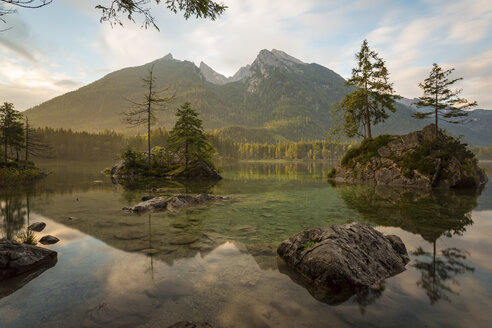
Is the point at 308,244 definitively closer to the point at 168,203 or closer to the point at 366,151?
the point at 168,203

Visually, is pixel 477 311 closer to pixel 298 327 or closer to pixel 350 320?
pixel 350 320

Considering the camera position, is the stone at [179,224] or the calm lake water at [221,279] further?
the stone at [179,224]

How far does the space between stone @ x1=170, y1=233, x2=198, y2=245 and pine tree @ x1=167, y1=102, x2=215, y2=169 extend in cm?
2697

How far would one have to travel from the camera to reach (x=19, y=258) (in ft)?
21.1

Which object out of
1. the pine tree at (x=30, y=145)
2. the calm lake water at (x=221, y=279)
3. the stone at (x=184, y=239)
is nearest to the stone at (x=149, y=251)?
the calm lake water at (x=221, y=279)

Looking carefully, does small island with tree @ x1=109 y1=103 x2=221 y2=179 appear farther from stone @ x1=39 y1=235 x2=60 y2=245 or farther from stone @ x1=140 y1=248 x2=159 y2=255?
stone @ x1=140 y1=248 x2=159 y2=255

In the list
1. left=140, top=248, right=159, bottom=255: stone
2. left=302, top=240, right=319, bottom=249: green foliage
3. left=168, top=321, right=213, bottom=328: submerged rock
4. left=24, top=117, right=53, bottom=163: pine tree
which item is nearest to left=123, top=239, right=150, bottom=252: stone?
left=140, top=248, right=159, bottom=255: stone

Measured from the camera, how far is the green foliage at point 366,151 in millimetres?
32031

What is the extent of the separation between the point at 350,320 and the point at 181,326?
124 inches

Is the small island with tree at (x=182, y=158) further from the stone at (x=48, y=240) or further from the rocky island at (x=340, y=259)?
the rocky island at (x=340, y=259)

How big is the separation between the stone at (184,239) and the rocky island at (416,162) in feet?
88.3

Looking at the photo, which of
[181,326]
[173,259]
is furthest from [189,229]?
[181,326]

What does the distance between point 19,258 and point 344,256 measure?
8.71 metres

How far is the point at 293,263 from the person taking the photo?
7.06 metres
